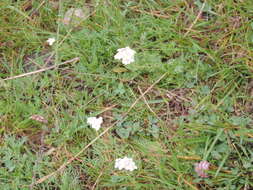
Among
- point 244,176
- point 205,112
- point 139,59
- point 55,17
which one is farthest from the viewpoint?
point 55,17

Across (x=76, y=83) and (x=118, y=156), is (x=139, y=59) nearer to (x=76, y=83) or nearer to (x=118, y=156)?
(x=76, y=83)

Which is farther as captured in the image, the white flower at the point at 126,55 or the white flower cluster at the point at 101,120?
the white flower at the point at 126,55

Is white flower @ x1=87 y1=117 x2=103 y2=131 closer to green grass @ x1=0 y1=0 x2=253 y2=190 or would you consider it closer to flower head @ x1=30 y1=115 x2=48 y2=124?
green grass @ x1=0 y1=0 x2=253 y2=190

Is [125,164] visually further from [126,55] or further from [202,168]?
[126,55]

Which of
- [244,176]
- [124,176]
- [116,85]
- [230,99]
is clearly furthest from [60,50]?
[244,176]

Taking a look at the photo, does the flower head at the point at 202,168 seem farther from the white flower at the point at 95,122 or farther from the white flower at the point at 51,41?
the white flower at the point at 51,41

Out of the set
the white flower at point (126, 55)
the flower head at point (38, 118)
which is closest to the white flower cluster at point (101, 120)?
the white flower at point (126, 55)

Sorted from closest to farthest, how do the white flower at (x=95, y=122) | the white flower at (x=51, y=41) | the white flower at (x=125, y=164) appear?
the white flower at (x=125, y=164) < the white flower at (x=95, y=122) < the white flower at (x=51, y=41)
